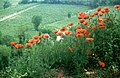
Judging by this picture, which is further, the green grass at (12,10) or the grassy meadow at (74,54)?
the green grass at (12,10)

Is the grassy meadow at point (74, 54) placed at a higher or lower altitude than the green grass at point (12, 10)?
higher

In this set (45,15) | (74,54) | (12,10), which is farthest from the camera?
(12,10)

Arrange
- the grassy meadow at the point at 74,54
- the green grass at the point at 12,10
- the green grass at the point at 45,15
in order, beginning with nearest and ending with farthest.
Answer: the grassy meadow at the point at 74,54 → the green grass at the point at 45,15 → the green grass at the point at 12,10

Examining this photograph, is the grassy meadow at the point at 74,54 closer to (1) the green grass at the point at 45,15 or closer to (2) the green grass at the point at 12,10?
(1) the green grass at the point at 45,15

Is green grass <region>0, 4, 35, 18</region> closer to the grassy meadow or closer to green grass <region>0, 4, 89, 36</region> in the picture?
green grass <region>0, 4, 89, 36</region>

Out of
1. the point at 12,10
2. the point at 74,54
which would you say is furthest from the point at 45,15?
the point at 74,54

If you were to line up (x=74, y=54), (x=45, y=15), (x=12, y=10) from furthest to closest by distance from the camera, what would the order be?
(x=12, y=10), (x=45, y=15), (x=74, y=54)

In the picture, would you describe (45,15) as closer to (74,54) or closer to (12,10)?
(12,10)

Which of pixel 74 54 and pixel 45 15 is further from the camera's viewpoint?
pixel 45 15

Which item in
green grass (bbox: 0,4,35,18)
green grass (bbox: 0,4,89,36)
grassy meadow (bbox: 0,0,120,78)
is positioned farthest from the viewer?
green grass (bbox: 0,4,35,18)

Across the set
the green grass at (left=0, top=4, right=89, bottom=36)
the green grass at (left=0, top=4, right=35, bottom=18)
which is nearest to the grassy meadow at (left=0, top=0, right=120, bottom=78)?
the green grass at (left=0, top=4, right=89, bottom=36)

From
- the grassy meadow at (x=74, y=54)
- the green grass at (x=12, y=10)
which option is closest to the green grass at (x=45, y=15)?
the green grass at (x=12, y=10)

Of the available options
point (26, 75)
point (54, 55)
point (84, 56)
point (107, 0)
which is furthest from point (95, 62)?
point (107, 0)

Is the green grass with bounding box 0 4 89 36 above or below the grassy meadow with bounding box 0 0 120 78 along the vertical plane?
below
